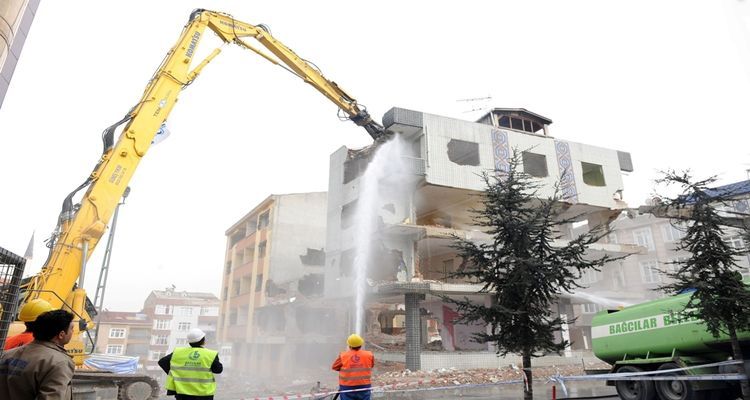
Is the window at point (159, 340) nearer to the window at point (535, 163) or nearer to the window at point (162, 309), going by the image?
the window at point (162, 309)

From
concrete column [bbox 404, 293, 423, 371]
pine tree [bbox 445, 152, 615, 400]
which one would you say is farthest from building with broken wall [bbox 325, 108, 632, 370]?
pine tree [bbox 445, 152, 615, 400]

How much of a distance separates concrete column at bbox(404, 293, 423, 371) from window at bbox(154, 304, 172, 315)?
2482 inches

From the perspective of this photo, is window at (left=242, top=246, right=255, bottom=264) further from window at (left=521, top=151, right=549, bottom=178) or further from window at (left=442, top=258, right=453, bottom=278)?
window at (left=521, top=151, right=549, bottom=178)

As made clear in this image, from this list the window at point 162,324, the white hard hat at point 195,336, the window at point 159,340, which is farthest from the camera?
the window at point 162,324

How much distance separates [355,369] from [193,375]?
8.27ft

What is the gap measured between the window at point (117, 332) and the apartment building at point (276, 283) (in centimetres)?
3072

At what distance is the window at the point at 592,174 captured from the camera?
28344 mm

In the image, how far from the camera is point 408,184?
76.4 ft

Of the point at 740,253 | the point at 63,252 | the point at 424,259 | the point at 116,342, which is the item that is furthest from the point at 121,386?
the point at 116,342

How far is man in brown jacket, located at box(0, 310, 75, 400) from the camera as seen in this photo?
9.30 feet

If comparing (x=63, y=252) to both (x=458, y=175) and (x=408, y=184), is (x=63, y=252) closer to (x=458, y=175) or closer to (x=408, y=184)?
(x=408, y=184)

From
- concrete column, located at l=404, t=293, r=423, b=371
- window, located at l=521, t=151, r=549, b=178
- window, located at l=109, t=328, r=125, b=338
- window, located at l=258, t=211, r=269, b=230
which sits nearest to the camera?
concrete column, located at l=404, t=293, r=423, b=371

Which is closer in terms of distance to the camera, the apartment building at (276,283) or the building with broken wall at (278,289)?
the building with broken wall at (278,289)

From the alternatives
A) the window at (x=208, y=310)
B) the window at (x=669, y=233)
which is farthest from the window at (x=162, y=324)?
the window at (x=669, y=233)
